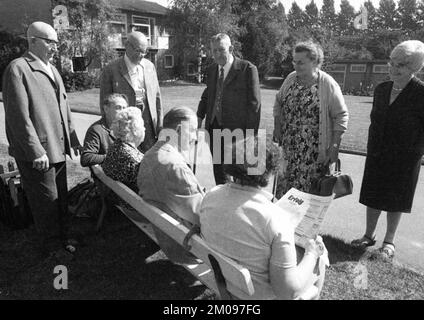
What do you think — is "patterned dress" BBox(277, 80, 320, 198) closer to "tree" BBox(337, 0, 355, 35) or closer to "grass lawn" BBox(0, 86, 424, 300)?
"grass lawn" BBox(0, 86, 424, 300)

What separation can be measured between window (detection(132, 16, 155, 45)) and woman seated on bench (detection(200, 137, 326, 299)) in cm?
4263

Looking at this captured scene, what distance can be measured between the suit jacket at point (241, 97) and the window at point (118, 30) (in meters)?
28.3

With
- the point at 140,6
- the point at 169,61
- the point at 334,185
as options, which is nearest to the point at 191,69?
the point at 169,61

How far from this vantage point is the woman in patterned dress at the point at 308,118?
348 centimetres

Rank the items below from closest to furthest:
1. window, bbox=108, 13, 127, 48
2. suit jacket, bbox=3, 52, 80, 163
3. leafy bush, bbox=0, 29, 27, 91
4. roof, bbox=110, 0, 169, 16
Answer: suit jacket, bbox=3, 52, 80, 163 < leafy bush, bbox=0, 29, 27, 91 < window, bbox=108, 13, 127, 48 < roof, bbox=110, 0, 169, 16

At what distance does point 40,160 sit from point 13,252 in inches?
48.5

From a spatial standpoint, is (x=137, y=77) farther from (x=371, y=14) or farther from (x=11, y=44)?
(x=371, y=14)

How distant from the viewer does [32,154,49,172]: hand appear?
3.15 metres

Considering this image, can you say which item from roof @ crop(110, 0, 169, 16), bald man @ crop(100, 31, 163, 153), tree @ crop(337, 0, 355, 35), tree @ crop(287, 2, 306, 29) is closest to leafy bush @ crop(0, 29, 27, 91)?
roof @ crop(110, 0, 169, 16)

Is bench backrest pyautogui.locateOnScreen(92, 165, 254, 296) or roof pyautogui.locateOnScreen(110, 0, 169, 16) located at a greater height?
roof pyautogui.locateOnScreen(110, 0, 169, 16)

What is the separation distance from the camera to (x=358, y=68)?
48.6 metres

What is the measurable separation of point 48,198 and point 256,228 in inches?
89.7
